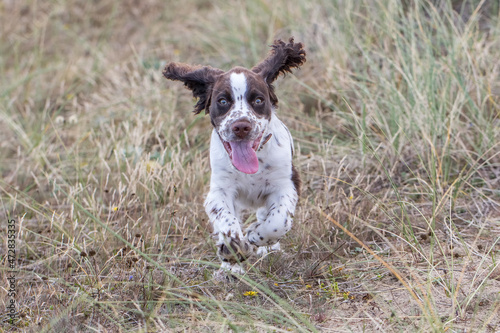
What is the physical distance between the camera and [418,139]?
4.17 meters

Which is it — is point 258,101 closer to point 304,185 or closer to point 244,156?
point 244,156

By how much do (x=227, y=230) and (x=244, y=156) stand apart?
1.17ft

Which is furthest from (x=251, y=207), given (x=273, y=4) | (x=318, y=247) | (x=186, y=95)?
(x=273, y=4)

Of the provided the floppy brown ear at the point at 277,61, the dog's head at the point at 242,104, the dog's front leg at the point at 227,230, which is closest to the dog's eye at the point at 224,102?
the dog's head at the point at 242,104

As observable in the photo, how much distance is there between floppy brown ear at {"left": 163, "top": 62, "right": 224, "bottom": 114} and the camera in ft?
11.3

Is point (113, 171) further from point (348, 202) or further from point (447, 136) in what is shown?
point (447, 136)

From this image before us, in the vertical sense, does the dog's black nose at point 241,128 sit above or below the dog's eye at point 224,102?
below

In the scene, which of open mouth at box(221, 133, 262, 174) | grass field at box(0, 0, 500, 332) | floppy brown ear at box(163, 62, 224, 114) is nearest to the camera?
grass field at box(0, 0, 500, 332)

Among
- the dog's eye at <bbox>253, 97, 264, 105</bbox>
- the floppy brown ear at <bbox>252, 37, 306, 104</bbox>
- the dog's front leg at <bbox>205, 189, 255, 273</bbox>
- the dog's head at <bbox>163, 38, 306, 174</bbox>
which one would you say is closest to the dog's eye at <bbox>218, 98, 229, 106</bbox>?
the dog's head at <bbox>163, 38, 306, 174</bbox>

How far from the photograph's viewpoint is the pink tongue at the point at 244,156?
3.14m

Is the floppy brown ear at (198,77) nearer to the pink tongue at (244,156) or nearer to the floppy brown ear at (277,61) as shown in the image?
the floppy brown ear at (277,61)

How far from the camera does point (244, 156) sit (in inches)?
124

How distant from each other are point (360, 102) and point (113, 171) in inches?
70.7

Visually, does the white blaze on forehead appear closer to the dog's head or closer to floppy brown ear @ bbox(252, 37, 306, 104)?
the dog's head
